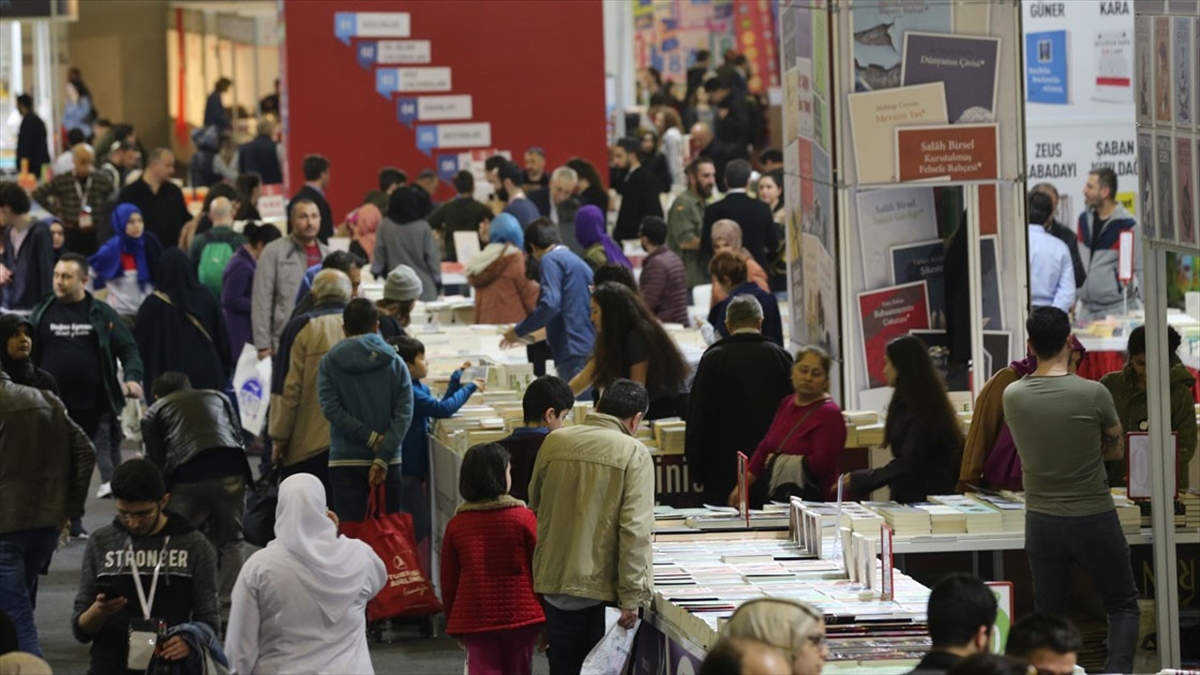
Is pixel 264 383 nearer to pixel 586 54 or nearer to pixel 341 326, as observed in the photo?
pixel 341 326

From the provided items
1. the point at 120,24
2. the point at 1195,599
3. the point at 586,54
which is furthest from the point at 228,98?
the point at 1195,599

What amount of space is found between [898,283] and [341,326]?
2365 millimetres

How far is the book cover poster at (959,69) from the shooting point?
340 inches

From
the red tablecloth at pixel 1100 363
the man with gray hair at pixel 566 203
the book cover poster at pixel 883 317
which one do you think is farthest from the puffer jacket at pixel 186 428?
the man with gray hair at pixel 566 203

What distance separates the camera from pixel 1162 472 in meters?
7.00

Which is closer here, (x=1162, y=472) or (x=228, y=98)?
(x=1162, y=472)

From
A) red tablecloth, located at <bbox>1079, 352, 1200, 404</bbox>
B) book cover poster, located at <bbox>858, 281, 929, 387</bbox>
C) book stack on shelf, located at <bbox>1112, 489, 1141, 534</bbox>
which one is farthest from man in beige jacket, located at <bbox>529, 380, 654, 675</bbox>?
red tablecloth, located at <bbox>1079, 352, 1200, 404</bbox>

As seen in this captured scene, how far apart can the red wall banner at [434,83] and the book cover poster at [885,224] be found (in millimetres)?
10471

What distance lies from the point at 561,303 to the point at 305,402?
2096 mm

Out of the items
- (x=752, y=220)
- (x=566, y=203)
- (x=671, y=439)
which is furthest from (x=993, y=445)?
(x=566, y=203)

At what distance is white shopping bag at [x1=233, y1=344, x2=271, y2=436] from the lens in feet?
36.0

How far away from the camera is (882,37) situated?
8609mm

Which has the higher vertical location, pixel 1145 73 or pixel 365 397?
pixel 1145 73

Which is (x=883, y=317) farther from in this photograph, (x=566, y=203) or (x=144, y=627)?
(x=566, y=203)
